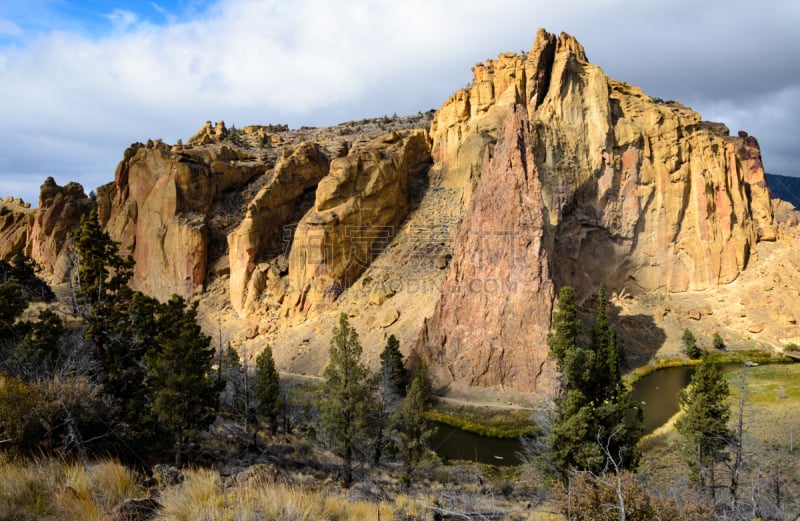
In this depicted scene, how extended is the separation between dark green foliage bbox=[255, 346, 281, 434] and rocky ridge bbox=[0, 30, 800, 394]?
48.8 feet

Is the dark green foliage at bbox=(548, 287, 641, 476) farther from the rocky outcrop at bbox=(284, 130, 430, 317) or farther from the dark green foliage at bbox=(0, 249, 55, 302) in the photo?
the rocky outcrop at bbox=(284, 130, 430, 317)

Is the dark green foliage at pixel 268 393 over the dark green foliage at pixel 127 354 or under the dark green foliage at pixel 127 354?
under

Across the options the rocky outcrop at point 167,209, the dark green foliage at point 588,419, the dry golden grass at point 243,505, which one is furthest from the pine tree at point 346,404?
the rocky outcrop at point 167,209

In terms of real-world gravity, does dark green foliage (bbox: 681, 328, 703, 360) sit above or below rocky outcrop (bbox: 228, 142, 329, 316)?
below

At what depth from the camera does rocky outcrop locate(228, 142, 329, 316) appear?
48.8 m

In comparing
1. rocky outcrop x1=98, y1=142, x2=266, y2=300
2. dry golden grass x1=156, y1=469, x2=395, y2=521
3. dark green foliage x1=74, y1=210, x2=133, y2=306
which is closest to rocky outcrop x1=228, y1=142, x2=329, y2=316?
rocky outcrop x1=98, y1=142, x2=266, y2=300

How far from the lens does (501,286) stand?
37188mm

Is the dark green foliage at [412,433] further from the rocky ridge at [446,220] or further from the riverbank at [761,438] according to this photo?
the rocky ridge at [446,220]

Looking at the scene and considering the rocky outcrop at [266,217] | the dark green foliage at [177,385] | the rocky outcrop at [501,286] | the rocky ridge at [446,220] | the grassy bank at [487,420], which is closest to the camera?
the dark green foliage at [177,385]

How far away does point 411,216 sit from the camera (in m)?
52.4

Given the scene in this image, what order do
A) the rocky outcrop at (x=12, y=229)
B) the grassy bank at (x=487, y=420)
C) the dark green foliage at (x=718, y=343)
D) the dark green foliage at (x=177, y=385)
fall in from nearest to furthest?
1. the dark green foliage at (x=177, y=385)
2. the grassy bank at (x=487, y=420)
3. the dark green foliage at (x=718, y=343)
4. the rocky outcrop at (x=12, y=229)

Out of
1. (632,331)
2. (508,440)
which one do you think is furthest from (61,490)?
(632,331)

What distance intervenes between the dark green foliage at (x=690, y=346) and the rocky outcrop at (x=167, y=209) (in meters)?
49.6

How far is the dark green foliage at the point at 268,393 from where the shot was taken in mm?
→ 25641
